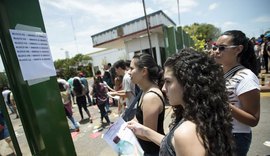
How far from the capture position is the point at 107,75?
A: 8.95m

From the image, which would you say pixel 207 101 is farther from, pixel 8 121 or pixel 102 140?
pixel 102 140

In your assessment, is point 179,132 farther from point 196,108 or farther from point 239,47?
point 239,47

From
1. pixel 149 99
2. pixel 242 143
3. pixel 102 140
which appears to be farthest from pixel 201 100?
pixel 102 140

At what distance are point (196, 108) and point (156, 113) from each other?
713mm

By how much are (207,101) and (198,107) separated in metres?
0.06

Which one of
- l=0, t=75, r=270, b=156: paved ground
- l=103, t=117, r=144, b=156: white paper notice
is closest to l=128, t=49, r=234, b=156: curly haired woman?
l=103, t=117, r=144, b=156: white paper notice

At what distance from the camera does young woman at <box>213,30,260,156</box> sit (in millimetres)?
1726

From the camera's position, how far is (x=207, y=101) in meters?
1.11

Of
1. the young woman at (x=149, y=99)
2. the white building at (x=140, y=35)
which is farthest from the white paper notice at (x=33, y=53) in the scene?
the white building at (x=140, y=35)

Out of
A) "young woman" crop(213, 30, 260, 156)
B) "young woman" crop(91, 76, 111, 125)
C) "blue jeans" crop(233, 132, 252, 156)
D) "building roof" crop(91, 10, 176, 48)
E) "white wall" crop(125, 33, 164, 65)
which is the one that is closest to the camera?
"young woman" crop(213, 30, 260, 156)

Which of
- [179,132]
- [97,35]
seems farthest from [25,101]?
[97,35]

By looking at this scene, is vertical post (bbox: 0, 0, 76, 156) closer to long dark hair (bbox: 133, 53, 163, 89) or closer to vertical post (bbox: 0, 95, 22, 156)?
vertical post (bbox: 0, 95, 22, 156)

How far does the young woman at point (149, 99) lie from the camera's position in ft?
5.85

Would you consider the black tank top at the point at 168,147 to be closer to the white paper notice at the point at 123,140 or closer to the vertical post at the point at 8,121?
the white paper notice at the point at 123,140
